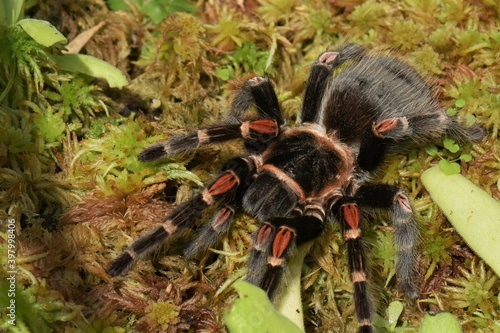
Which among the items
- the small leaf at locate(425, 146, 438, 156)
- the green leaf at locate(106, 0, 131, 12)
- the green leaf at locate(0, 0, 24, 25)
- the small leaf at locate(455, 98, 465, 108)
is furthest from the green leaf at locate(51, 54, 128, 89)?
the small leaf at locate(455, 98, 465, 108)

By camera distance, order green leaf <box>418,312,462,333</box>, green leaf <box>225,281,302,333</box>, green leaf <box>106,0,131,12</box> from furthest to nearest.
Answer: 1. green leaf <box>106,0,131,12</box>
2. green leaf <box>418,312,462,333</box>
3. green leaf <box>225,281,302,333</box>

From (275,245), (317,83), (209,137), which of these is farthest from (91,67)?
(275,245)

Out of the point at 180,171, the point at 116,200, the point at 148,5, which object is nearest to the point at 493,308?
the point at 180,171

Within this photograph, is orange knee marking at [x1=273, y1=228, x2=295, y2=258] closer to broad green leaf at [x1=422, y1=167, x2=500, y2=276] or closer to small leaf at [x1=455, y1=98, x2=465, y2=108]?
broad green leaf at [x1=422, y1=167, x2=500, y2=276]

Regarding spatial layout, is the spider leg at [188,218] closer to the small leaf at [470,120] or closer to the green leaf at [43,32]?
the green leaf at [43,32]

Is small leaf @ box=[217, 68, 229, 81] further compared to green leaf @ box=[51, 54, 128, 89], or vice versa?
small leaf @ box=[217, 68, 229, 81]

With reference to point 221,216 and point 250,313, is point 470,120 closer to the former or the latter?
point 221,216
